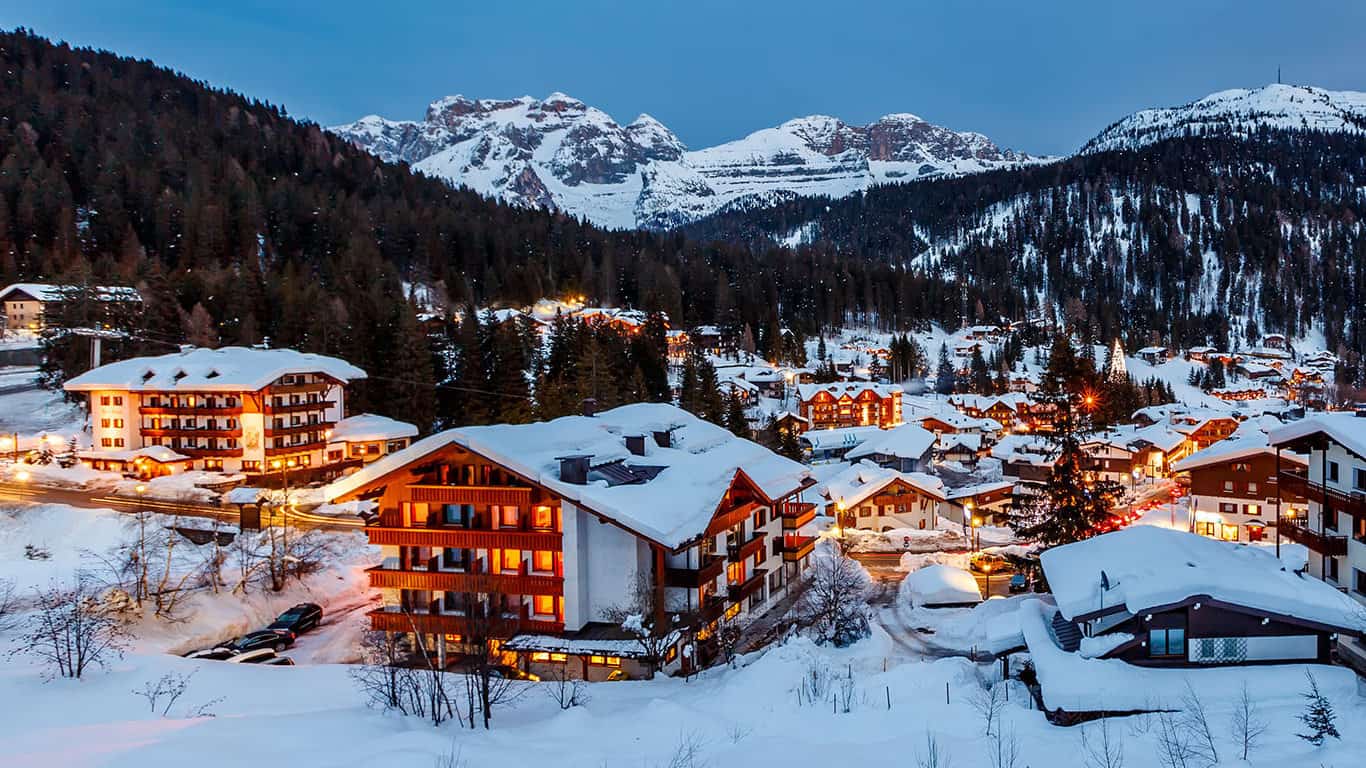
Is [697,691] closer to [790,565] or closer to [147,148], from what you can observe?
[790,565]

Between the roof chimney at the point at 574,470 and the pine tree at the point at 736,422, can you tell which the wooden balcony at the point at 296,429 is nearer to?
the pine tree at the point at 736,422

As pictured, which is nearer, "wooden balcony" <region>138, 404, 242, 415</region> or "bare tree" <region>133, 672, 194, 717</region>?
"bare tree" <region>133, 672, 194, 717</region>

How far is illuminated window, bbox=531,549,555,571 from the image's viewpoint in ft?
96.0

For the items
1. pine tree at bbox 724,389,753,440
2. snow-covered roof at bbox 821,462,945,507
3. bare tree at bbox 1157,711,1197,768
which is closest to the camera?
bare tree at bbox 1157,711,1197,768

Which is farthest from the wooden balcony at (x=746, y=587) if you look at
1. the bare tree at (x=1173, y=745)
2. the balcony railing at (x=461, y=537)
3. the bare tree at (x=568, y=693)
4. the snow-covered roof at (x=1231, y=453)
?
the snow-covered roof at (x=1231, y=453)

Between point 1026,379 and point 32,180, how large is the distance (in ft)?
512

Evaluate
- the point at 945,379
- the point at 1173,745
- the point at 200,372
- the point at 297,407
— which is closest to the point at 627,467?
the point at 1173,745

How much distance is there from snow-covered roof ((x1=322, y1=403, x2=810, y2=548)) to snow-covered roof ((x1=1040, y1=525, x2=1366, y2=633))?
39.3 feet

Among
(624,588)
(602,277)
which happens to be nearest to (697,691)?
(624,588)

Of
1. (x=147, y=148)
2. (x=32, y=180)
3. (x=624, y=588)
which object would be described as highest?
(x=147, y=148)

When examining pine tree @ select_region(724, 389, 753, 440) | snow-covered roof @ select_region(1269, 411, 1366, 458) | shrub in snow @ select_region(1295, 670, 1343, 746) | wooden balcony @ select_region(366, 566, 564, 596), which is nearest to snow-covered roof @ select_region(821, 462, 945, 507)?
pine tree @ select_region(724, 389, 753, 440)

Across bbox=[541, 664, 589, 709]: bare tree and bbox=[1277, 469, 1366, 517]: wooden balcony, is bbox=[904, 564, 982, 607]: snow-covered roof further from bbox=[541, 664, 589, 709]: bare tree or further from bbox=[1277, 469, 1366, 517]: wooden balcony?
bbox=[541, 664, 589, 709]: bare tree

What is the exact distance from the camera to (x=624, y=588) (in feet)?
93.5

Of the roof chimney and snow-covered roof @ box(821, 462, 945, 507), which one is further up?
the roof chimney
